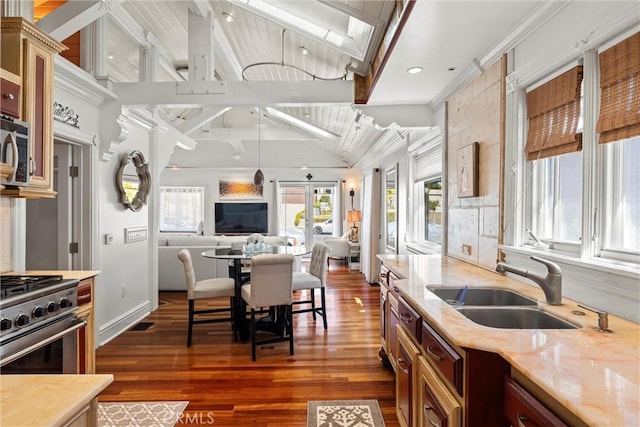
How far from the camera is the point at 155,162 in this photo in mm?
4695

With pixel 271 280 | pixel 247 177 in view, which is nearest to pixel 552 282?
pixel 271 280

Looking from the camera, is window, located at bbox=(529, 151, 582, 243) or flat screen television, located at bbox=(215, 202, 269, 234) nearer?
window, located at bbox=(529, 151, 582, 243)

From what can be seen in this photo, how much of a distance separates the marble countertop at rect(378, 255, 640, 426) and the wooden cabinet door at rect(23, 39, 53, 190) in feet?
7.70

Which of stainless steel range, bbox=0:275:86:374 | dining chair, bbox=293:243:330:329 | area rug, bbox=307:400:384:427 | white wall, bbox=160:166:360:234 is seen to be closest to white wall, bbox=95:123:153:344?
stainless steel range, bbox=0:275:86:374

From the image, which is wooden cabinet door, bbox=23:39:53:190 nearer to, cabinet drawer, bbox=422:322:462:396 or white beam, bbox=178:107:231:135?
cabinet drawer, bbox=422:322:462:396

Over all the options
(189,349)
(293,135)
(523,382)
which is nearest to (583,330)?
(523,382)

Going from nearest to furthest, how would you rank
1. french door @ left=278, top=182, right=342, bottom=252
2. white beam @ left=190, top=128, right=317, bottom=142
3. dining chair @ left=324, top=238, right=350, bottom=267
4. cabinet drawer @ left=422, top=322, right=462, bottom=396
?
cabinet drawer @ left=422, top=322, right=462, bottom=396 → white beam @ left=190, top=128, right=317, bottom=142 → dining chair @ left=324, top=238, right=350, bottom=267 → french door @ left=278, top=182, right=342, bottom=252

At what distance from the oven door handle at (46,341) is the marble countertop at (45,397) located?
3.61ft

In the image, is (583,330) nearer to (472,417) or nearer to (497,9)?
(472,417)

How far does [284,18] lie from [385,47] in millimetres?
1006

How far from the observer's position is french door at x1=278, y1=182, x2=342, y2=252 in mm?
9430

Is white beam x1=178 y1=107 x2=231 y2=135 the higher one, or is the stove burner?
white beam x1=178 y1=107 x2=231 y2=135

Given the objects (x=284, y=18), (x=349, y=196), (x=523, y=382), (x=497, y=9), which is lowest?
(x=523, y=382)

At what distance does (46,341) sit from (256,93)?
2.48 m
